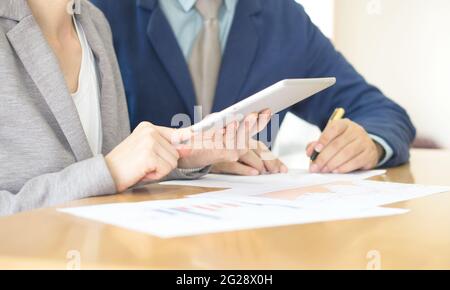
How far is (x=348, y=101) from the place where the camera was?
153 centimetres

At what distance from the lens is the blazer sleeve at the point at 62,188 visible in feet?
2.59

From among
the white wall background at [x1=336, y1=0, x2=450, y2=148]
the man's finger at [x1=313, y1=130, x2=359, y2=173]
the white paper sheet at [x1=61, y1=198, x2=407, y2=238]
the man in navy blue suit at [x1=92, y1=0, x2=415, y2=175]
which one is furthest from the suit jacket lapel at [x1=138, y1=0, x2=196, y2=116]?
the white wall background at [x1=336, y1=0, x2=450, y2=148]

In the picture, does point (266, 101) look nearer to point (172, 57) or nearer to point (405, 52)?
point (172, 57)

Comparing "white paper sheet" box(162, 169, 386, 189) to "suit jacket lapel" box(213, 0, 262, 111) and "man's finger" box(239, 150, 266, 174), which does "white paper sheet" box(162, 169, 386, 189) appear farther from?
"suit jacket lapel" box(213, 0, 262, 111)

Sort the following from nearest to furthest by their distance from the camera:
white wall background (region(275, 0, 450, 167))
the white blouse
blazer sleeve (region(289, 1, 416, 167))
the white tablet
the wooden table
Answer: the wooden table < the white tablet < the white blouse < blazer sleeve (region(289, 1, 416, 167)) < white wall background (region(275, 0, 450, 167))

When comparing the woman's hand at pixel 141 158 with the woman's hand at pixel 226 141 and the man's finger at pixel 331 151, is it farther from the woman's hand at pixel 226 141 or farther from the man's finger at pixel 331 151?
the man's finger at pixel 331 151

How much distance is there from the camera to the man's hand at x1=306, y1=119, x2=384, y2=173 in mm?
1156

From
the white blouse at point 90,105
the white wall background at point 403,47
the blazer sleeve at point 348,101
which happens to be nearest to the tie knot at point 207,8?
the blazer sleeve at point 348,101

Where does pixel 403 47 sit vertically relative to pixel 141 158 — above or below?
below

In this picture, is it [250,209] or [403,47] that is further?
[403,47]

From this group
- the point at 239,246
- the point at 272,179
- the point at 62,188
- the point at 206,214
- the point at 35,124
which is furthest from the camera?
the point at 272,179

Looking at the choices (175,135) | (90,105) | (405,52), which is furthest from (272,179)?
(405,52)

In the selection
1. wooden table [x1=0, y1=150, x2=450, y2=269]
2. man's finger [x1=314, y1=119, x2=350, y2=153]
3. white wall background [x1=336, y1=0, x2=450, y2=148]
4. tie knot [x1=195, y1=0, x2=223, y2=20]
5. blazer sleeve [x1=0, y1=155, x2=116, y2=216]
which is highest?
tie knot [x1=195, y1=0, x2=223, y2=20]

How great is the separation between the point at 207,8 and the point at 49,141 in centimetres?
66
